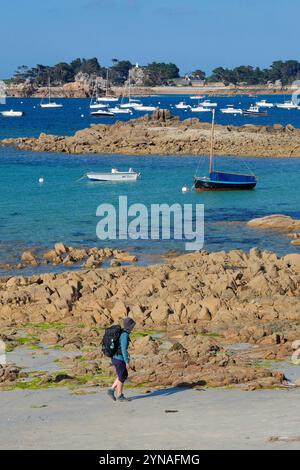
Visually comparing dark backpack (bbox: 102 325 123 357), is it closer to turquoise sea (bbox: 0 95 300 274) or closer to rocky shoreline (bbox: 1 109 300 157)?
turquoise sea (bbox: 0 95 300 274)

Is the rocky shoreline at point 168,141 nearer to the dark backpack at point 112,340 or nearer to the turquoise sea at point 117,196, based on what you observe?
the turquoise sea at point 117,196

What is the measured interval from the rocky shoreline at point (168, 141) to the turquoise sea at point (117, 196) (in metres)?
2.91

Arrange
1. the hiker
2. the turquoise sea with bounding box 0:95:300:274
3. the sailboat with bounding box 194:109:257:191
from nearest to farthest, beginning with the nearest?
the hiker
the turquoise sea with bounding box 0:95:300:274
the sailboat with bounding box 194:109:257:191

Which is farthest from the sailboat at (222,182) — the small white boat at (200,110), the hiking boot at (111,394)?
the small white boat at (200,110)

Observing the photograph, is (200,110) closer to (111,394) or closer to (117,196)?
(117,196)

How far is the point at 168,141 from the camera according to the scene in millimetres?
73812

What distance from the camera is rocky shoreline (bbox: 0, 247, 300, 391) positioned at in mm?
15523

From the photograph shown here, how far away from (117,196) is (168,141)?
26326 millimetres

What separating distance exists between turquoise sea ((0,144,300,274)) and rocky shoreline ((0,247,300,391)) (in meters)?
7.28

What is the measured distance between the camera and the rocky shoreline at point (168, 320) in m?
15.5

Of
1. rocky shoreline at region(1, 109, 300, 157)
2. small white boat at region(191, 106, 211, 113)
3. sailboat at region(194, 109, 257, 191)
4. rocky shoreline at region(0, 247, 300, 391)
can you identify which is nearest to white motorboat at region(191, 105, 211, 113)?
small white boat at region(191, 106, 211, 113)

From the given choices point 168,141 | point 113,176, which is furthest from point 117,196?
point 168,141

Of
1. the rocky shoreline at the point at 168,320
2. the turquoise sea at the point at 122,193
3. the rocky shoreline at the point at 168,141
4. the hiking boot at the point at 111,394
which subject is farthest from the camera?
the rocky shoreline at the point at 168,141
